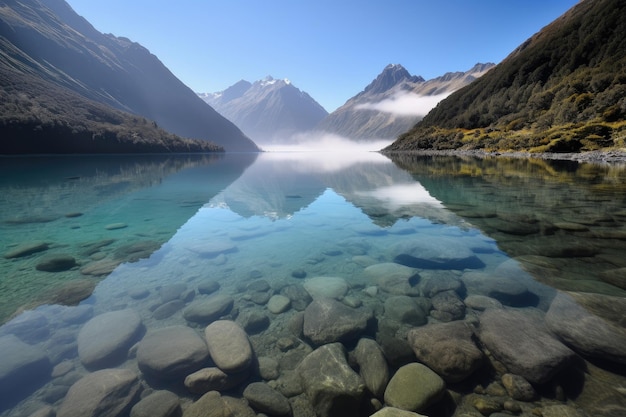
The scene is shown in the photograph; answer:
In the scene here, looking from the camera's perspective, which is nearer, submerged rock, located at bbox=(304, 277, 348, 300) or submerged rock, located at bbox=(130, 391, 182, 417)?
submerged rock, located at bbox=(130, 391, 182, 417)

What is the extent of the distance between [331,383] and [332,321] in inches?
81.5

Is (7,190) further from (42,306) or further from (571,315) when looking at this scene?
(571,315)

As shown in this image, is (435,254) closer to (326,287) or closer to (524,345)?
(326,287)

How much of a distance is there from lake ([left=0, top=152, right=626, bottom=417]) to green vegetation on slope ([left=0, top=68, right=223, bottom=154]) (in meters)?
145

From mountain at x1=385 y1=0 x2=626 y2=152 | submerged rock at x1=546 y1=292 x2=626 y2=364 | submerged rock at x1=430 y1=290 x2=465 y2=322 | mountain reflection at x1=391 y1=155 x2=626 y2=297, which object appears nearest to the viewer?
submerged rock at x1=546 y1=292 x2=626 y2=364

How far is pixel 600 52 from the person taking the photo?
116438mm

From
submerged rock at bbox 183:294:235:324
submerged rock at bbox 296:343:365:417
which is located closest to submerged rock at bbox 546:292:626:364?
submerged rock at bbox 296:343:365:417

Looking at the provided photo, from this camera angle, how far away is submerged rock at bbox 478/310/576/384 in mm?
5305

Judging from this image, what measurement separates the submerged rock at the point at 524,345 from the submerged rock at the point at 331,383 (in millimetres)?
3156

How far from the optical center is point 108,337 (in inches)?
279

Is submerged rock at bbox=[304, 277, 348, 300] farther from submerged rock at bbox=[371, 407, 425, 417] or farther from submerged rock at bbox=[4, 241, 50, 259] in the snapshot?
submerged rock at bbox=[4, 241, 50, 259]

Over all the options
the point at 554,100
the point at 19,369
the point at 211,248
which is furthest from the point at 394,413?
the point at 554,100

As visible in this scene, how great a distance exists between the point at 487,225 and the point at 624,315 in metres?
10.3

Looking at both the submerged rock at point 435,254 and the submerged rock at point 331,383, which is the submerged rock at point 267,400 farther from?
the submerged rock at point 435,254
